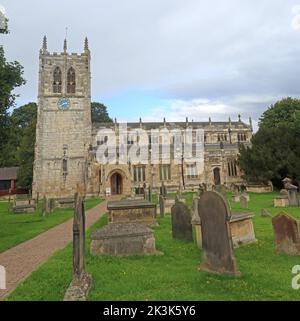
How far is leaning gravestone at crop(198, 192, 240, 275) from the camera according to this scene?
227 inches

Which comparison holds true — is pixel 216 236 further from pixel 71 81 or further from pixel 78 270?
pixel 71 81

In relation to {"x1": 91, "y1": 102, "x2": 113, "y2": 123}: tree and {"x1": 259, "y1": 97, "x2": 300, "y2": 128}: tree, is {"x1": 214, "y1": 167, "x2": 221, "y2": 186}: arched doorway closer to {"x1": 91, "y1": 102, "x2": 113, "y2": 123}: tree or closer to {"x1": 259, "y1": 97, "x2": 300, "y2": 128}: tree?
{"x1": 259, "y1": 97, "x2": 300, "y2": 128}: tree

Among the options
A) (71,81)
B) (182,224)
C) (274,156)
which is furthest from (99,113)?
(182,224)

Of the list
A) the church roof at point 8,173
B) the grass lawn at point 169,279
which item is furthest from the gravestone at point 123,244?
the church roof at point 8,173

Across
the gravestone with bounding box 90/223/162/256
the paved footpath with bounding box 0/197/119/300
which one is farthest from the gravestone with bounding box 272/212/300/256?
the paved footpath with bounding box 0/197/119/300

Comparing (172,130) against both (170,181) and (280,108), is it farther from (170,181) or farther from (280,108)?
(280,108)

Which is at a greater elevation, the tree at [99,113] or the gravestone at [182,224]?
the tree at [99,113]

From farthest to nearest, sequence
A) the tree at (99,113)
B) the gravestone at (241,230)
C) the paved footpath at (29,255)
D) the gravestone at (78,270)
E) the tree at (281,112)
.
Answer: the tree at (99,113), the tree at (281,112), the gravestone at (241,230), the paved footpath at (29,255), the gravestone at (78,270)

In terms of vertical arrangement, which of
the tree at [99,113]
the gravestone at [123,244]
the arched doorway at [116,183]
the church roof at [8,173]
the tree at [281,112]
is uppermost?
the tree at [99,113]

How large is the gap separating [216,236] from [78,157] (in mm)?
32096

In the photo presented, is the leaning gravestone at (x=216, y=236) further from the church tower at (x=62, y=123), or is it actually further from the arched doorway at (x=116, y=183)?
the arched doorway at (x=116, y=183)

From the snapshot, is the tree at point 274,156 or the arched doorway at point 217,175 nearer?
the tree at point 274,156

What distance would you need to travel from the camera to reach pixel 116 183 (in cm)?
3784

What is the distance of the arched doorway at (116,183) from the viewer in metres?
37.1
